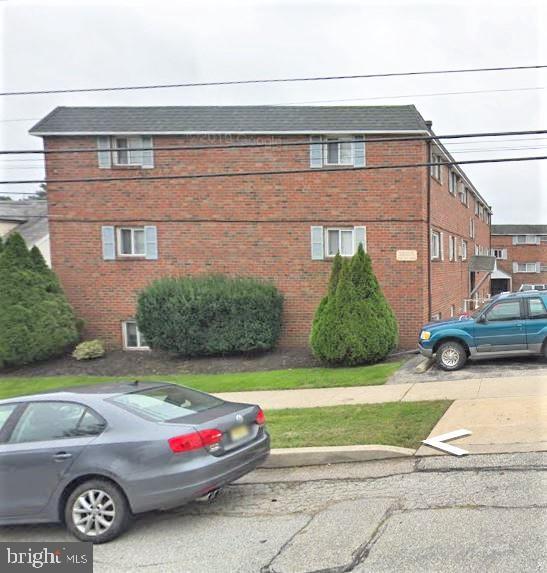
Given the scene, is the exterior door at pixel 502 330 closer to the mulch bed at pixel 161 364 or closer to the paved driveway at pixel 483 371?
the paved driveway at pixel 483 371

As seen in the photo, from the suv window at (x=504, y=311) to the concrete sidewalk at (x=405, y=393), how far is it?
1818 mm

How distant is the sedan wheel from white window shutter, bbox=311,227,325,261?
37.1ft

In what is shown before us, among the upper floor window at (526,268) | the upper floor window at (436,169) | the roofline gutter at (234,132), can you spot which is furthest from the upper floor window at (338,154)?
the upper floor window at (526,268)

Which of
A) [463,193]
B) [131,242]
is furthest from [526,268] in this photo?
[131,242]

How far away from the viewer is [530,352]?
10.7 meters

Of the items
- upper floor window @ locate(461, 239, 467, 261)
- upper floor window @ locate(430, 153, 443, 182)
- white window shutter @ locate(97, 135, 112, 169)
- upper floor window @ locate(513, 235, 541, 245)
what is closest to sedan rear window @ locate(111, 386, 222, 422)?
white window shutter @ locate(97, 135, 112, 169)

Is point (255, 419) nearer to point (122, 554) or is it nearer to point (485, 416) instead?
point (122, 554)

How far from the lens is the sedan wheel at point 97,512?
4.19 metres

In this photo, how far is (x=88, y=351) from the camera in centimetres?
1453

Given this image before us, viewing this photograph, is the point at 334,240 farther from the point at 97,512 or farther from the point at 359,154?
the point at 97,512

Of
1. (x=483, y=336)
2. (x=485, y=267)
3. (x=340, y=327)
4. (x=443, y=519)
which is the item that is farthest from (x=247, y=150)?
(x=485, y=267)

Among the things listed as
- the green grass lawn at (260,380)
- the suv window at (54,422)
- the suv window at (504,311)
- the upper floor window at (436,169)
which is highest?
the upper floor window at (436,169)

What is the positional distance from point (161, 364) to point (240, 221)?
480 centimetres

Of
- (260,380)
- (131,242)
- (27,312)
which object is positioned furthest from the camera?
(131,242)
